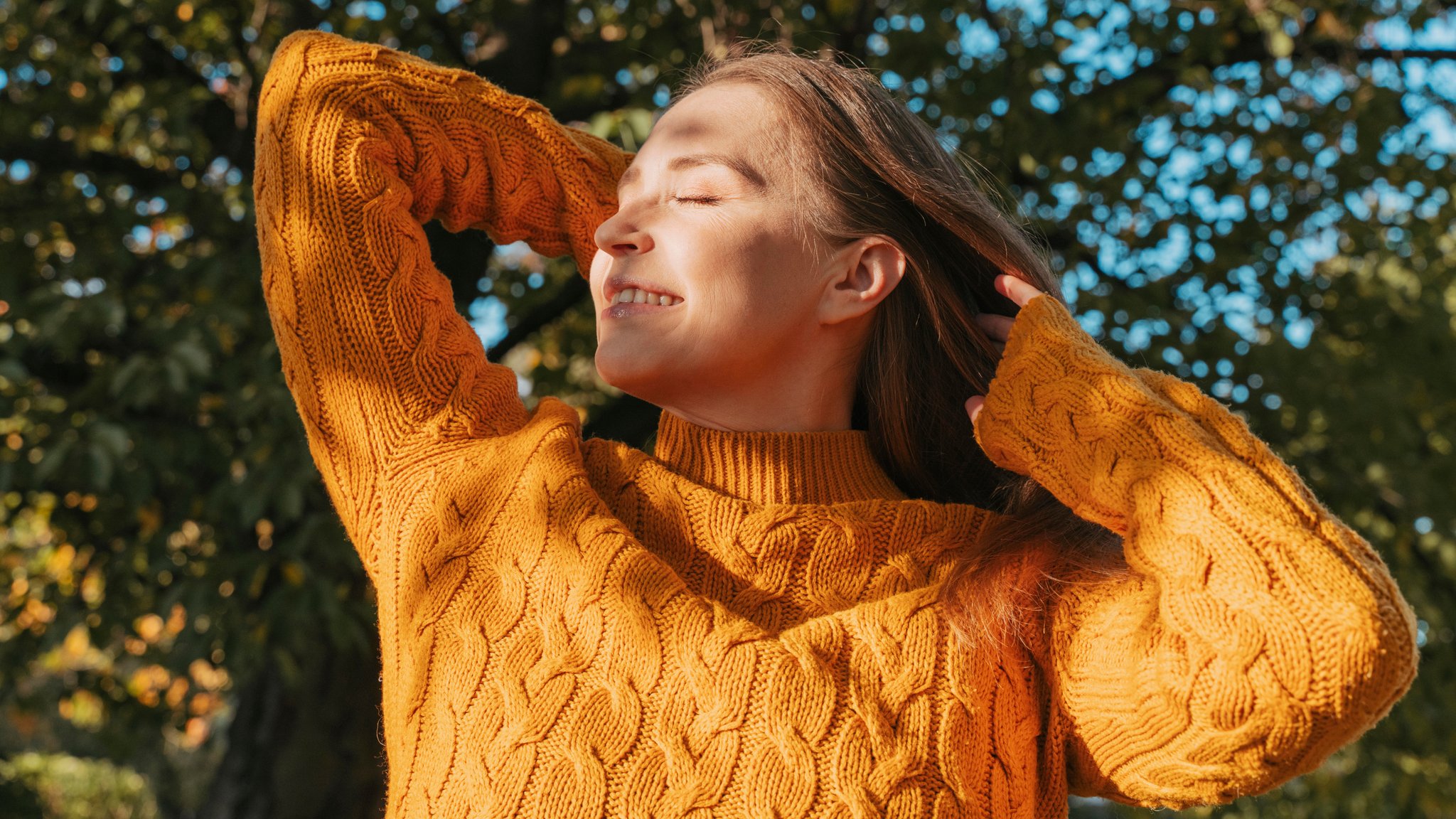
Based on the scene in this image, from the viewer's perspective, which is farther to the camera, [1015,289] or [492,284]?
[492,284]

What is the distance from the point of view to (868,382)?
6.28 ft

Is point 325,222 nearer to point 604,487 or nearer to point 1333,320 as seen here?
point 604,487

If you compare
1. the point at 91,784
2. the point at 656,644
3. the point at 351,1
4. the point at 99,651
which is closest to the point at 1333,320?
the point at 351,1

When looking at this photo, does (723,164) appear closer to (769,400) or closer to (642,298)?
(642,298)

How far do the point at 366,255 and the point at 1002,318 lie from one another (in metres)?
0.94

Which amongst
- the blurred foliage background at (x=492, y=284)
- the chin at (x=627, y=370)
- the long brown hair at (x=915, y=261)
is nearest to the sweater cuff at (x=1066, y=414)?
the long brown hair at (x=915, y=261)

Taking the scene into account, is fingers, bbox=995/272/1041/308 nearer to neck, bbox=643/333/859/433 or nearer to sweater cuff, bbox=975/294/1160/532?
sweater cuff, bbox=975/294/1160/532

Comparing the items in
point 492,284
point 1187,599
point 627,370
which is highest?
point 1187,599

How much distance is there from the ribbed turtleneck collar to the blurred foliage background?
149 cm

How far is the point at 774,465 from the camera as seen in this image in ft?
5.65

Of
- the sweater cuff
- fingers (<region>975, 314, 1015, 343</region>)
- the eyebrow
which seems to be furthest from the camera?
fingers (<region>975, 314, 1015, 343</region>)

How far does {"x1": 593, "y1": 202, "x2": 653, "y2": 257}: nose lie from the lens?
1695 mm

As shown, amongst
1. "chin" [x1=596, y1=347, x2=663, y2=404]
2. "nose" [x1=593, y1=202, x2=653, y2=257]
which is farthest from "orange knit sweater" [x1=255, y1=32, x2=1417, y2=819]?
"nose" [x1=593, y1=202, x2=653, y2=257]

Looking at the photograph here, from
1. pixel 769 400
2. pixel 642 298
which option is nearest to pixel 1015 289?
pixel 769 400
